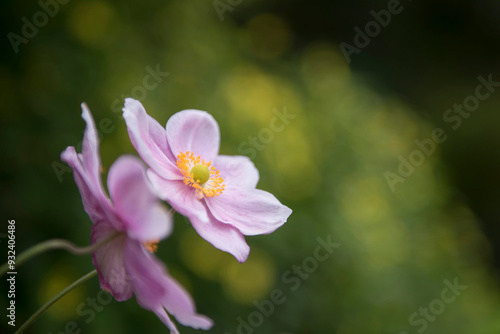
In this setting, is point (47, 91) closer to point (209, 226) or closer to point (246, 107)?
point (246, 107)

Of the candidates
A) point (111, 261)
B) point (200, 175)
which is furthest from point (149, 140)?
point (111, 261)

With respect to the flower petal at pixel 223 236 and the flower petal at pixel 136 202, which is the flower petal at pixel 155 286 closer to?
the flower petal at pixel 136 202

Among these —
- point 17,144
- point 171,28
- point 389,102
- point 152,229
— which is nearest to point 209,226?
point 152,229

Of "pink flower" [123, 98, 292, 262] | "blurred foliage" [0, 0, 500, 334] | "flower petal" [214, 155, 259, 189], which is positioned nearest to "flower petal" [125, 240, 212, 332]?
"pink flower" [123, 98, 292, 262]

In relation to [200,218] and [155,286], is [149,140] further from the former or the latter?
[155,286]

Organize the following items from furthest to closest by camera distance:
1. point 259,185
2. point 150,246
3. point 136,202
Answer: point 259,185 → point 150,246 → point 136,202

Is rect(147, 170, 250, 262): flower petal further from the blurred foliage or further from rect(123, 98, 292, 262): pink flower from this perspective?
the blurred foliage
